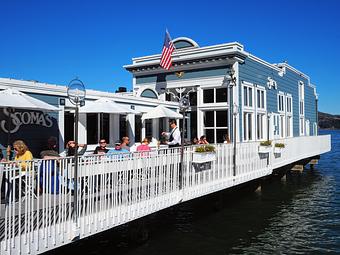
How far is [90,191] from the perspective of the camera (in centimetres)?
636

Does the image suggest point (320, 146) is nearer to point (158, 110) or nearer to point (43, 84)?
point (158, 110)

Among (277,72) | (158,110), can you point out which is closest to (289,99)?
(277,72)

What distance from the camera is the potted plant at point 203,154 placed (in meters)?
9.44

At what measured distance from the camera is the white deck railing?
5.16 metres

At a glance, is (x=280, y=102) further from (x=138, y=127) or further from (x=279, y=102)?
(x=138, y=127)

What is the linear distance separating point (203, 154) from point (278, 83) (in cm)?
1302

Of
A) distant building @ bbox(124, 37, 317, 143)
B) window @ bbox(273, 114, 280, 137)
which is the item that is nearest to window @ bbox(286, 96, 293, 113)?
distant building @ bbox(124, 37, 317, 143)

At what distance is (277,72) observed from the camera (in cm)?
2078

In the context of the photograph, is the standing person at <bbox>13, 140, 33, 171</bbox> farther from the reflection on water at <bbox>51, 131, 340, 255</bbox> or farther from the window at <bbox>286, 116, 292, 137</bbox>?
the window at <bbox>286, 116, 292, 137</bbox>

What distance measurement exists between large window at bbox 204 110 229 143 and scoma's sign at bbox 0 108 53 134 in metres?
8.42

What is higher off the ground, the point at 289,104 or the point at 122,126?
the point at 289,104

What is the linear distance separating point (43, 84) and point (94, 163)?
4.19 meters

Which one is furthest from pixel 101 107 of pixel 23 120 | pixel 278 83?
pixel 278 83

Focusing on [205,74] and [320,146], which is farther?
[320,146]
